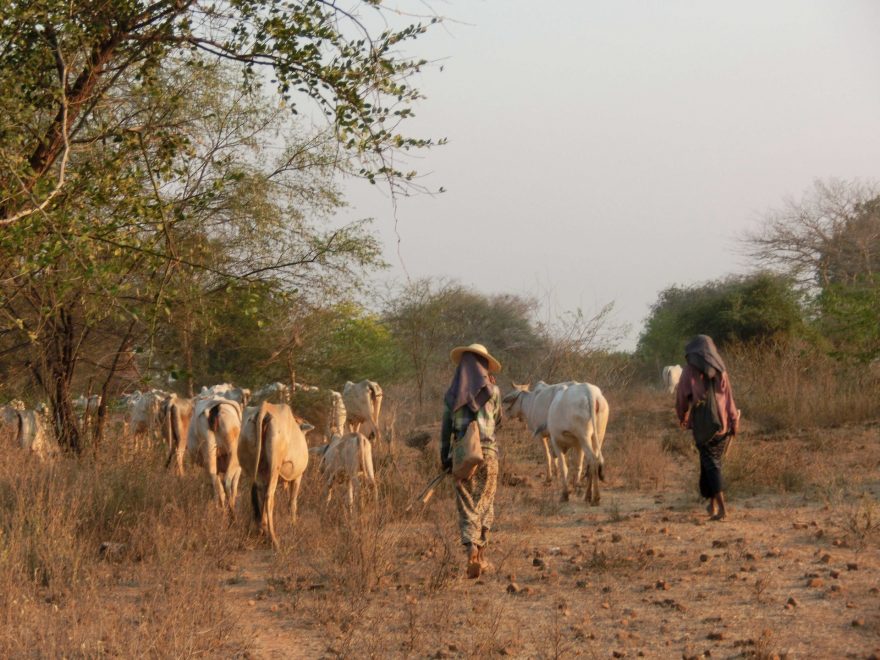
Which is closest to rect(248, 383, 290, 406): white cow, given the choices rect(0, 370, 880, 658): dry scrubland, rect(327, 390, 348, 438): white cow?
rect(327, 390, 348, 438): white cow

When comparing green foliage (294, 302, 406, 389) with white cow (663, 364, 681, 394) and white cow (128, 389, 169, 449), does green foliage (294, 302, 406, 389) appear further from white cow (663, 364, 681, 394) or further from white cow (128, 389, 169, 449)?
white cow (663, 364, 681, 394)

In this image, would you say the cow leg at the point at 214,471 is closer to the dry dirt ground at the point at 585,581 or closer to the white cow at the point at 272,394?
the dry dirt ground at the point at 585,581

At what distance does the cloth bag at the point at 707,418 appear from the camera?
32.1 feet

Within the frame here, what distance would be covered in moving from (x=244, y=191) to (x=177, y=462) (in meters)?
3.59

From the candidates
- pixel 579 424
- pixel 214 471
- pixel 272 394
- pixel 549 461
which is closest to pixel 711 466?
pixel 579 424

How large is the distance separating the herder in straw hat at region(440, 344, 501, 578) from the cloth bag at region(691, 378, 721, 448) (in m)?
2.90

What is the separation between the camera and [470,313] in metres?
38.8

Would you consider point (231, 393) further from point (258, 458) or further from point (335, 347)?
point (258, 458)

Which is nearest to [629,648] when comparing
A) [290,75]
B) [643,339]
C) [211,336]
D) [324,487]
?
A: [290,75]

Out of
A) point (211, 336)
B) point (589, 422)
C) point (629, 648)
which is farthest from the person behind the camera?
point (211, 336)

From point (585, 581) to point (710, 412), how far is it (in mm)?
3035

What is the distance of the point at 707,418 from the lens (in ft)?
32.2

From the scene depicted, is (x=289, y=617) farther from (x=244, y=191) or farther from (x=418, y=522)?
(x=244, y=191)

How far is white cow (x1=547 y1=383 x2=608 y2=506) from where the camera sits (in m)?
11.5
